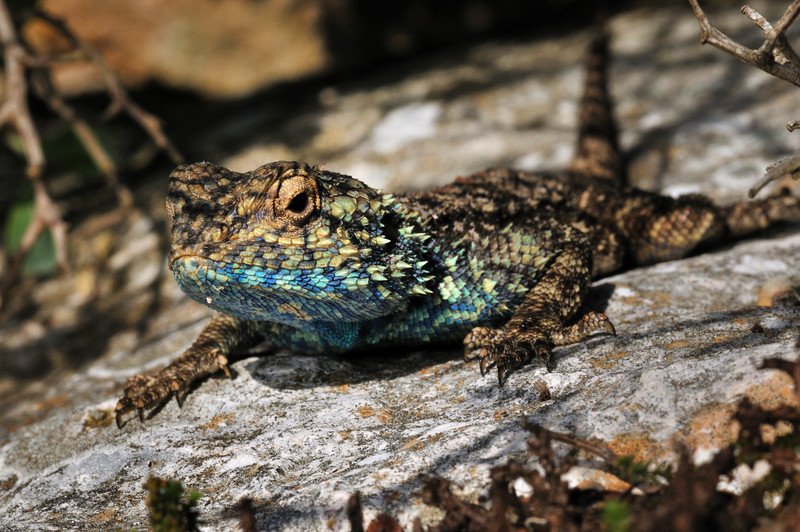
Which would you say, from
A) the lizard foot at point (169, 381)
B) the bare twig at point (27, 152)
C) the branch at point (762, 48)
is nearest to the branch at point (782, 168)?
the branch at point (762, 48)

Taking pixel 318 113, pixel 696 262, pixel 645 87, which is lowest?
pixel 696 262

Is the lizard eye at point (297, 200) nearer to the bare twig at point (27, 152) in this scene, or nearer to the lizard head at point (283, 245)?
the lizard head at point (283, 245)

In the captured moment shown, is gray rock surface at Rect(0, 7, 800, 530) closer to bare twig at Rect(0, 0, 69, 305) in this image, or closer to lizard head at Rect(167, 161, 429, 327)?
lizard head at Rect(167, 161, 429, 327)

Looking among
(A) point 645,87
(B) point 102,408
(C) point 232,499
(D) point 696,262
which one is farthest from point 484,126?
(C) point 232,499

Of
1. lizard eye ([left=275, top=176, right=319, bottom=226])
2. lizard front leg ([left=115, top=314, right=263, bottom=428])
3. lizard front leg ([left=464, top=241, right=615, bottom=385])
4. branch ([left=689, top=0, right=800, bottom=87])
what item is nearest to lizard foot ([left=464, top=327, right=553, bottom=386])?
lizard front leg ([left=464, top=241, right=615, bottom=385])

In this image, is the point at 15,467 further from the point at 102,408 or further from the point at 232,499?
the point at 232,499

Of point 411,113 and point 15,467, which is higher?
point 411,113
